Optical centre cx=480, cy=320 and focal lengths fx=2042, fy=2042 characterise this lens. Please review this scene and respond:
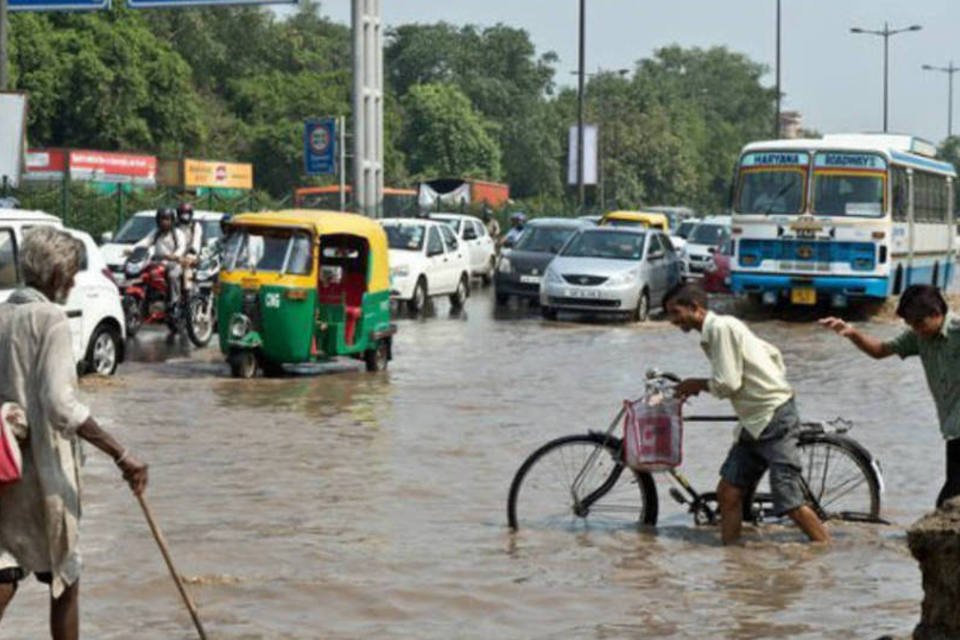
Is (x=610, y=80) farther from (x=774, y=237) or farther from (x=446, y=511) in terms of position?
(x=446, y=511)

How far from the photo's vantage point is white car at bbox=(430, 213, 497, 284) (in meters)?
41.7

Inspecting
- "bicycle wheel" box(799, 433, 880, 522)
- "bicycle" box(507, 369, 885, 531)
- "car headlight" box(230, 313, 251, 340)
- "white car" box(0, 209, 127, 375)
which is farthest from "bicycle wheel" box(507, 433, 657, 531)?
"car headlight" box(230, 313, 251, 340)

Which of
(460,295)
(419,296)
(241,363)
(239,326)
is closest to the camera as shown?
(239,326)

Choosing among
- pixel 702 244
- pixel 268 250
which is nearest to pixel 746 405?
pixel 268 250

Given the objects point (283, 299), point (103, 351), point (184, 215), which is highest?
point (184, 215)

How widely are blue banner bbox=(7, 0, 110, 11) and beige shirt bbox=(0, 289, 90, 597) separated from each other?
2138 centimetres

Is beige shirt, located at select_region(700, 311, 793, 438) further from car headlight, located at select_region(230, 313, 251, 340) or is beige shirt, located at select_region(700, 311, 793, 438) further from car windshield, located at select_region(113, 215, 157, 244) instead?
car windshield, located at select_region(113, 215, 157, 244)

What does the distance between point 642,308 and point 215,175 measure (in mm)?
46734

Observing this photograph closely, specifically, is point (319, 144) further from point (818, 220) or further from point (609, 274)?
point (818, 220)

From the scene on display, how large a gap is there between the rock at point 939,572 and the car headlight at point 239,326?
13.5 metres

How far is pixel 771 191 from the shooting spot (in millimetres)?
32094

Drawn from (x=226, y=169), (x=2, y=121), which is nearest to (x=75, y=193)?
(x=2, y=121)

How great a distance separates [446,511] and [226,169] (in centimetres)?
6621

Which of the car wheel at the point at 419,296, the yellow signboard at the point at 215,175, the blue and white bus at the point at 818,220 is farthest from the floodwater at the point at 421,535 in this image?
the yellow signboard at the point at 215,175
